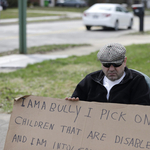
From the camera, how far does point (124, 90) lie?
2959mm

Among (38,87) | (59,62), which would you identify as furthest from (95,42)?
(38,87)

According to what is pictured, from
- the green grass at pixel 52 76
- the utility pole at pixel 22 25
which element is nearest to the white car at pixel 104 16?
the utility pole at pixel 22 25

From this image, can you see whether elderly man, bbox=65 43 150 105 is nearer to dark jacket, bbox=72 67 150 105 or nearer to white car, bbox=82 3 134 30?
dark jacket, bbox=72 67 150 105

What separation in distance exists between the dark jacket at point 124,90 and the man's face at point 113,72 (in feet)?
0.28

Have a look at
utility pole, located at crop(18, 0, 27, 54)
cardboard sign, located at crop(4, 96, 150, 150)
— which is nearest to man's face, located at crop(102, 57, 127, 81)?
cardboard sign, located at crop(4, 96, 150, 150)

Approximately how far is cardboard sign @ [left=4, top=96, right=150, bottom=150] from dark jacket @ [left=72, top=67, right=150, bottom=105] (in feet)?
1.10

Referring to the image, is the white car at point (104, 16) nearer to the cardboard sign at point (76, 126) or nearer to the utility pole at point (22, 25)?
the utility pole at point (22, 25)

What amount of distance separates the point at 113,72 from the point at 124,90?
0.21 meters

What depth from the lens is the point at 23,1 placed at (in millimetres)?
9438

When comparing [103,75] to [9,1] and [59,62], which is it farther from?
[9,1]

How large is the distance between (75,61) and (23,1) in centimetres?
260

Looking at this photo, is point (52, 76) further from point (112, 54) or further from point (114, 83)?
point (112, 54)

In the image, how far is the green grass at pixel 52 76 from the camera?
221 inches

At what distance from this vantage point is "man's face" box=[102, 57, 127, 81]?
285 centimetres
